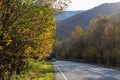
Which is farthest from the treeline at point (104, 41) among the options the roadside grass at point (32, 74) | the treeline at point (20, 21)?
the treeline at point (20, 21)

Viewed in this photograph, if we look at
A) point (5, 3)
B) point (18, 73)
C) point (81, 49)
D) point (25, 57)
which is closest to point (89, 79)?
point (18, 73)

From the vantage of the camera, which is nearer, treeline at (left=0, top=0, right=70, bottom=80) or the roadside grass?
treeline at (left=0, top=0, right=70, bottom=80)

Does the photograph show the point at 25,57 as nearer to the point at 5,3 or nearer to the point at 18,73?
the point at 5,3

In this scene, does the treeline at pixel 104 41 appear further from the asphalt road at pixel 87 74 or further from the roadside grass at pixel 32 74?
the roadside grass at pixel 32 74

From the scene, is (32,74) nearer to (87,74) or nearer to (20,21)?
(87,74)

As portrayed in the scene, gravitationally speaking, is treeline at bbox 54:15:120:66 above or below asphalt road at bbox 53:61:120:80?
above

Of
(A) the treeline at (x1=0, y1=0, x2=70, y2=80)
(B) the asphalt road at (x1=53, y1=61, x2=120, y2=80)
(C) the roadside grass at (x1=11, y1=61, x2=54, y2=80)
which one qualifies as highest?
(A) the treeline at (x1=0, y1=0, x2=70, y2=80)

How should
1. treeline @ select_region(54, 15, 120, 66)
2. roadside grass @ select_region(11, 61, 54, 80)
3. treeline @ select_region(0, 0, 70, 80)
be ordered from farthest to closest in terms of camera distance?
treeline @ select_region(54, 15, 120, 66)
roadside grass @ select_region(11, 61, 54, 80)
treeline @ select_region(0, 0, 70, 80)

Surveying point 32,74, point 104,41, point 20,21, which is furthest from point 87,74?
point 104,41

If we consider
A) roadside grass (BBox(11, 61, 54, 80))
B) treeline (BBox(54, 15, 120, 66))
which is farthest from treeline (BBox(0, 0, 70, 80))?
treeline (BBox(54, 15, 120, 66))

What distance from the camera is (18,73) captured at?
25422 millimetres

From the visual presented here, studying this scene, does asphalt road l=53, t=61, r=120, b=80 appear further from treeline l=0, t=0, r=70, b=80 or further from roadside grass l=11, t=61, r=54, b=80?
treeline l=0, t=0, r=70, b=80

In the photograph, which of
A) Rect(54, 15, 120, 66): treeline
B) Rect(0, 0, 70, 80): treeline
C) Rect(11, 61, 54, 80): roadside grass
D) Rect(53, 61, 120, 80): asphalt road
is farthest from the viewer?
Rect(54, 15, 120, 66): treeline

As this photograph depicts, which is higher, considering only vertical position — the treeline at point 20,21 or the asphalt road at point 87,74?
the treeline at point 20,21
